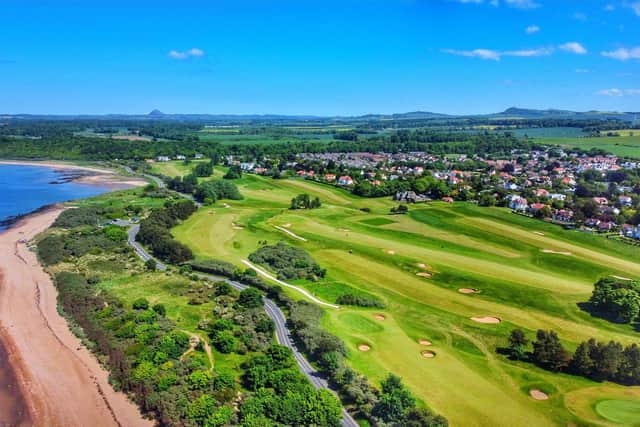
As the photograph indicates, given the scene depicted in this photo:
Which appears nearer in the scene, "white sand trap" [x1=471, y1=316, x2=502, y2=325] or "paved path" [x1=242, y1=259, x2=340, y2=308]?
"white sand trap" [x1=471, y1=316, x2=502, y2=325]

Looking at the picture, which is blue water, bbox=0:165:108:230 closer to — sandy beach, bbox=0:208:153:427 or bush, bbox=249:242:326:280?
sandy beach, bbox=0:208:153:427

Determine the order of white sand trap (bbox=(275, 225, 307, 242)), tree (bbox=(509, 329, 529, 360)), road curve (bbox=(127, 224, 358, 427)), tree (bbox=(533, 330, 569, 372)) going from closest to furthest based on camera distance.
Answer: road curve (bbox=(127, 224, 358, 427))
tree (bbox=(533, 330, 569, 372))
tree (bbox=(509, 329, 529, 360))
white sand trap (bbox=(275, 225, 307, 242))

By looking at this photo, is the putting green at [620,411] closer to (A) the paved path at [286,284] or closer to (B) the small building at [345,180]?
(A) the paved path at [286,284]

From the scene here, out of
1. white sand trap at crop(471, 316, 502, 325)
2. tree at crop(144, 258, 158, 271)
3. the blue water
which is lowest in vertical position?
white sand trap at crop(471, 316, 502, 325)

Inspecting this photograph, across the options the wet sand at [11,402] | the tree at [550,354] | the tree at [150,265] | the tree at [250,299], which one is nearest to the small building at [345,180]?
the tree at [150,265]

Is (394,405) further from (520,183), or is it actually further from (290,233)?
(520,183)

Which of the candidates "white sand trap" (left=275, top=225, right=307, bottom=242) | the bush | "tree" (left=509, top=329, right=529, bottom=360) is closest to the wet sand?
the bush

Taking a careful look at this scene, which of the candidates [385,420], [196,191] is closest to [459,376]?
[385,420]

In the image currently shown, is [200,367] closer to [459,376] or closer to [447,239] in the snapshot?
[459,376]
